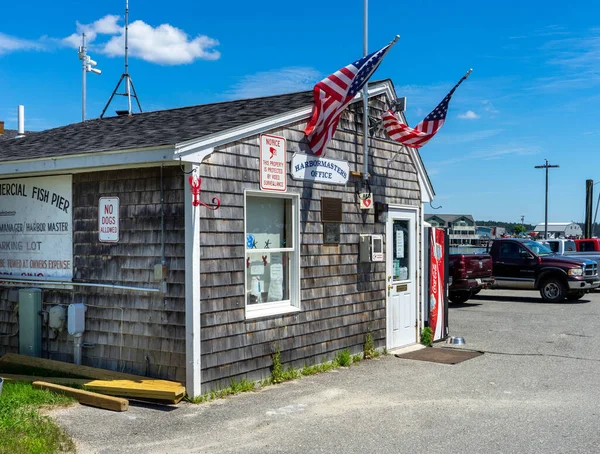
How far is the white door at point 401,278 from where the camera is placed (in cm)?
1076

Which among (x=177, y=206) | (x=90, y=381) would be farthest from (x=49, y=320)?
(x=177, y=206)

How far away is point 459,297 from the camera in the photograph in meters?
18.9

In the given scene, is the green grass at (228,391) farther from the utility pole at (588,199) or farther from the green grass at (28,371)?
the utility pole at (588,199)

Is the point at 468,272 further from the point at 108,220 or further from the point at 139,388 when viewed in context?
the point at 139,388

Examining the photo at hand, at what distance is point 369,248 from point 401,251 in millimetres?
1427

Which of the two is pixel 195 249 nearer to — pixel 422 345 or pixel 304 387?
pixel 304 387

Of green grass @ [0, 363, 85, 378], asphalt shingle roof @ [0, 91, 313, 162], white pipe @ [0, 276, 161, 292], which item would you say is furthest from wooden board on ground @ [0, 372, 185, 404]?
asphalt shingle roof @ [0, 91, 313, 162]

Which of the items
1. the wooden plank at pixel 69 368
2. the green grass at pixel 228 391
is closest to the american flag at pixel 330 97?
the green grass at pixel 228 391

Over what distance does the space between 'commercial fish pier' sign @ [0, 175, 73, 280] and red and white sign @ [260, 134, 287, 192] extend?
2543mm

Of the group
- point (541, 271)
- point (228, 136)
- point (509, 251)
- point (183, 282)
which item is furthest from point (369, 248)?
point (509, 251)

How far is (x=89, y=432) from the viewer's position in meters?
6.04

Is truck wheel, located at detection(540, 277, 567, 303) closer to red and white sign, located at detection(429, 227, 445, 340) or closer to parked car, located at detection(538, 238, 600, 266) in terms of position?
parked car, located at detection(538, 238, 600, 266)

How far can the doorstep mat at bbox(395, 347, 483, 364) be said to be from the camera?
10.1 meters

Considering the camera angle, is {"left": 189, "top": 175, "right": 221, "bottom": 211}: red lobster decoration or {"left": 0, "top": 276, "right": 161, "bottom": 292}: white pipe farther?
{"left": 0, "top": 276, "right": 161, "bottom": 292}: white pipe
